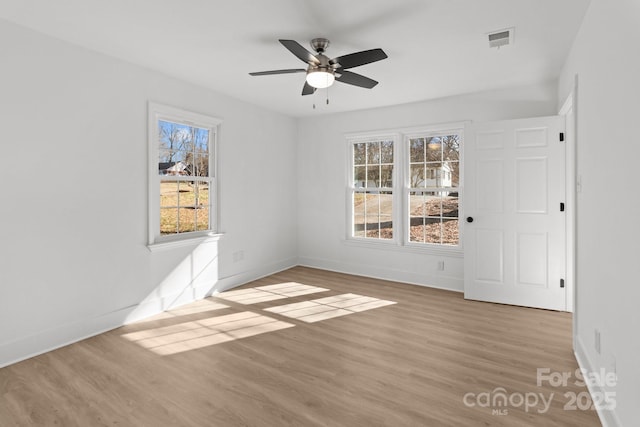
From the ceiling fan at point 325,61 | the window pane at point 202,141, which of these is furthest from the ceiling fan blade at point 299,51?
the window pane at point 202,141

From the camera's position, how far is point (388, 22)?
266cm

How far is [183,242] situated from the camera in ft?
13.4

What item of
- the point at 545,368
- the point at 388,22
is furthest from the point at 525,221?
the point at 388,22

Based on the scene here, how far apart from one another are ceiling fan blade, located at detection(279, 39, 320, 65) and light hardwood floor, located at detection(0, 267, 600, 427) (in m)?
2.41

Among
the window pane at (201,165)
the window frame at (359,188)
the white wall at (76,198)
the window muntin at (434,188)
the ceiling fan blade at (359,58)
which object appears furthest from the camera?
the window frame at (359,188)

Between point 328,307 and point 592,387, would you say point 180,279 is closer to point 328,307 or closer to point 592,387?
point 328,307

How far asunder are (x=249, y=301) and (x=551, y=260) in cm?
355

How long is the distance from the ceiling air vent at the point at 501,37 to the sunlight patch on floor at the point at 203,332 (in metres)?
3.19

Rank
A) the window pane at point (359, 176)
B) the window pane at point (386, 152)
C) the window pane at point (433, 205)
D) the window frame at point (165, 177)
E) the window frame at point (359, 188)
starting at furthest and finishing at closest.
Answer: the window pane at point (359, 176)
the window pane at point (386, 152)
the window frame at point (359, 188)
the window pane at point (433, 205)
the window frame at point (165, 177)

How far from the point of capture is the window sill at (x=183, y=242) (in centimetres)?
377

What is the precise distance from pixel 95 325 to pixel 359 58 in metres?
3.38

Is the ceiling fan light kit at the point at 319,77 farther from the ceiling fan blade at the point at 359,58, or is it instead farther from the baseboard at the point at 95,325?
the baseboard at the point at 95,325

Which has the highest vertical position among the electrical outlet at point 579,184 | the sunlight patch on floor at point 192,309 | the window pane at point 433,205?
the electrical outlet at point 579,184

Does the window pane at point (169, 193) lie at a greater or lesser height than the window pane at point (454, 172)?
lesser
